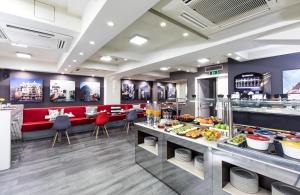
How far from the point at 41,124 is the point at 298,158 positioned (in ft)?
21.0

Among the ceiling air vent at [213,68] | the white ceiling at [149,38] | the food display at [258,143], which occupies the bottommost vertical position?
the food display at [258,143]

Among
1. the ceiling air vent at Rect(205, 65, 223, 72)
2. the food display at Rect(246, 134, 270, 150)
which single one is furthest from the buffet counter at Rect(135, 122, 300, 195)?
the ceiling air vent at Rect(205, 65, 223, 72)

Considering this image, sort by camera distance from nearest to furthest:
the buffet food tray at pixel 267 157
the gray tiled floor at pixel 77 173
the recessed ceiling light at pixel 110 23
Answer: the buffet food tray at pixel 267 157
the recessed ceiling light at pixel 110 23
the gray tiled floor at pixel 77 173

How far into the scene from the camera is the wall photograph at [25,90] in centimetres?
573

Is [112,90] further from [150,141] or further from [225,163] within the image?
[225,163]

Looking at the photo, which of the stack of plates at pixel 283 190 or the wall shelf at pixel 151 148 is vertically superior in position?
the stack of plates at pixel 283 190

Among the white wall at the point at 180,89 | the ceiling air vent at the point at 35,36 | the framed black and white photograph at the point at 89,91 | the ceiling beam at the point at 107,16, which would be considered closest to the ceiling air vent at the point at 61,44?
the ceiling air vent at the point at 35,36

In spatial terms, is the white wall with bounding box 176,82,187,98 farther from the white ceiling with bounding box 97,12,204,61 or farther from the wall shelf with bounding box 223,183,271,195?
the wall shelf with bounding box 223,183,271,195

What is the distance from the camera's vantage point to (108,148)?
4242 millimetres

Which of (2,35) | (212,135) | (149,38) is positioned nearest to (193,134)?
(212,135)

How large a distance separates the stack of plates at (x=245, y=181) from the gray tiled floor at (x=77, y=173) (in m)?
1.03

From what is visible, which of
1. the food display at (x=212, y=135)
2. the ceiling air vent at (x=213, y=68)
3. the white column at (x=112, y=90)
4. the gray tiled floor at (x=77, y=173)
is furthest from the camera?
the white column at (x=112, y=90)

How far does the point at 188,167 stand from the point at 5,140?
365 cm

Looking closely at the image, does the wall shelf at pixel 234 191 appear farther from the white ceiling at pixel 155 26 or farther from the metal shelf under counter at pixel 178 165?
the white ceiling at pixel 155 26
